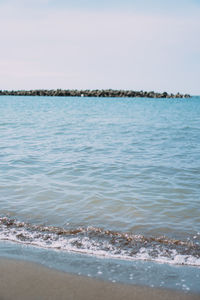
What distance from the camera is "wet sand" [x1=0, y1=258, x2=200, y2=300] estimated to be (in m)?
3.39

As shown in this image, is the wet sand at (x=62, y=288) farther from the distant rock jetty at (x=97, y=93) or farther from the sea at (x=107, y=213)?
the distant rock jetty at (x=97, y=93)

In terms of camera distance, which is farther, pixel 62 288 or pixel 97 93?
pixel 97 93

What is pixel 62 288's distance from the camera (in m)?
3.54

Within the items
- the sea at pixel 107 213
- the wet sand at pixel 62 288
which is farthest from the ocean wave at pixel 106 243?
the wet sand at pixel 62 288

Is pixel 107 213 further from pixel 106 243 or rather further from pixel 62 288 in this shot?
pixel 62 288

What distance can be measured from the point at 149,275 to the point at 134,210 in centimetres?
238

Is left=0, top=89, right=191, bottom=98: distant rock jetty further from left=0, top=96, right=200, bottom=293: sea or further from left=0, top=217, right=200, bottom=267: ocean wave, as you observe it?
left=0, top=217, right=200, bottom=267: ocean wave

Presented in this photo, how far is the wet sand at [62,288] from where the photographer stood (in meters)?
3.39

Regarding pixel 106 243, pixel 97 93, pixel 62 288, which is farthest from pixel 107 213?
pixel 97 93

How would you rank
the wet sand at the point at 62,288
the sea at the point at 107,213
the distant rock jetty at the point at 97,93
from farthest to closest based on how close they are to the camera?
the distant rock jetty at the point at 97,93
the sea at the point at 107,213
the wet sand at the point at 62,288

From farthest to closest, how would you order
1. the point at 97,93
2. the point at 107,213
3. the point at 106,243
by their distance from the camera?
the point at 97,93
the point at 107,213
the point at 106,243

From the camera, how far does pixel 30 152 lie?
11758 millimetres

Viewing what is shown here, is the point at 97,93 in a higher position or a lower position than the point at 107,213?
higher

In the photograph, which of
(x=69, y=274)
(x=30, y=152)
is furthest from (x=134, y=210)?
(x=30, y=152)
